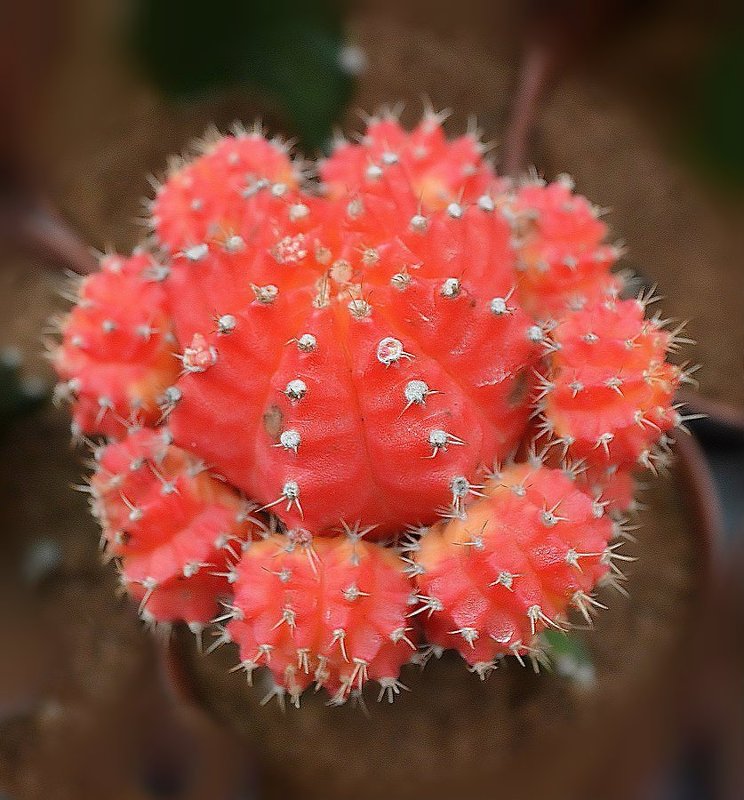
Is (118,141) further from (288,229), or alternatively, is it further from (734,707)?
(734,707)

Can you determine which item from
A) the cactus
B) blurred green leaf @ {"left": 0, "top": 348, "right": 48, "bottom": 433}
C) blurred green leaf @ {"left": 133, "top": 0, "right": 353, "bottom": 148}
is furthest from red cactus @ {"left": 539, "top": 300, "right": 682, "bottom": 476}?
blurred green leaf @ {"left": 0, "top": 348, "right": 48, "bottom": 433}

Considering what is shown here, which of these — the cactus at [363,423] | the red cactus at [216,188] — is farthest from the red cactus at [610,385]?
the red cactus at [216,188]

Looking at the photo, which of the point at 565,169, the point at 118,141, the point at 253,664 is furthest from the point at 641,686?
the point at 118,141

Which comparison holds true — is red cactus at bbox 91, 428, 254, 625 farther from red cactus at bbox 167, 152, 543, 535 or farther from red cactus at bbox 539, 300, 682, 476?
red cactus at bbox 539, 300, 682, 476

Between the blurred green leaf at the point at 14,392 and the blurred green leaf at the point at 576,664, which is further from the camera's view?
the blurred green leaf at the point at 14,392

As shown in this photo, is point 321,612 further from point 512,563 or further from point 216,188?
point 216,188

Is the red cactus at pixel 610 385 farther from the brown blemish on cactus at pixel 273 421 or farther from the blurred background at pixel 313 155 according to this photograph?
the blurred background at pixel 313 155

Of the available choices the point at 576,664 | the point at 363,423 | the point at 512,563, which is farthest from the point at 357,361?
the point at 576,664
